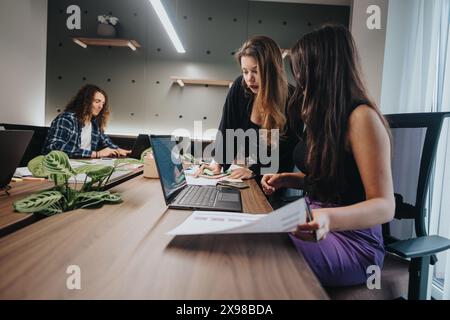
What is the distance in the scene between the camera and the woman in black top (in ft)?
5.58

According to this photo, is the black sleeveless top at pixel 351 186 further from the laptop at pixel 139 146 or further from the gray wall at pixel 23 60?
the gray wall at pixel 23 60

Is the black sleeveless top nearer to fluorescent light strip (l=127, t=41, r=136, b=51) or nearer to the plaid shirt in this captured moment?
the plaid shirt

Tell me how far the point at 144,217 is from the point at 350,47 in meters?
0.85

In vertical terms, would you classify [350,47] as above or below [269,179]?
above

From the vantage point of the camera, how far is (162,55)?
13.5 feet

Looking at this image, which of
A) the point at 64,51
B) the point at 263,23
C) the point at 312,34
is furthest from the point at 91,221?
the point at 64,51

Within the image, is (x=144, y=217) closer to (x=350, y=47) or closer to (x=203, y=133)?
(x=350, y=47)

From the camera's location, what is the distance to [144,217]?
747mm

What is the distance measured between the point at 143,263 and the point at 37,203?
1.38ft

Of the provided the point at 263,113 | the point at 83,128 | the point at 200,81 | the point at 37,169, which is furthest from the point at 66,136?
the point at 37,169

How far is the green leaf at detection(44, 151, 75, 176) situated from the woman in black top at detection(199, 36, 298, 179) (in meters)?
0.91

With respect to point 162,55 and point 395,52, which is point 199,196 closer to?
point 395,52
